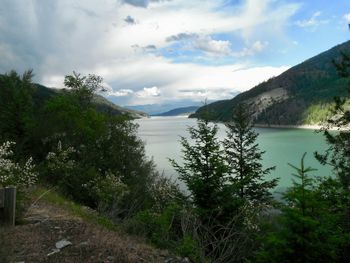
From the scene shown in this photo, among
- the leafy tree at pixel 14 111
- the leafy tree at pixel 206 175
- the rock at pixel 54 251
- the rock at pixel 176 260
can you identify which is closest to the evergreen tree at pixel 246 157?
the leafy tree at pixel 206 175

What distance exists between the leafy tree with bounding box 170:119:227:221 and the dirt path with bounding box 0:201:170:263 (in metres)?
4.50

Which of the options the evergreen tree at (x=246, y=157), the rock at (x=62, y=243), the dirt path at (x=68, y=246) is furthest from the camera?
the evergreen tree at (x=246, y=157)

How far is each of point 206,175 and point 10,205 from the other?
7.43 m

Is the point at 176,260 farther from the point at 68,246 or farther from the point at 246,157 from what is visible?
the point at 246,157

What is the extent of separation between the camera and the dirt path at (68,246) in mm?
5789

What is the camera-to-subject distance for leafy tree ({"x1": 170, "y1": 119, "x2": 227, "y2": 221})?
12.2m

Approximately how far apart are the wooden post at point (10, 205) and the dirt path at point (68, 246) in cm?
22

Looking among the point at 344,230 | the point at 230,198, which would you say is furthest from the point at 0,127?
the point at 344,230

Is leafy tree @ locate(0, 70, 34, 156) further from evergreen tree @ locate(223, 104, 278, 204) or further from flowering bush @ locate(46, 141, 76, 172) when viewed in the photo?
evergreen tree @ locate(223, 104, 278, 204)

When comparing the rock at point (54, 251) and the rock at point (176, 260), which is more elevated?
the rock at point (54, 251)

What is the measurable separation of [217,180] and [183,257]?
6222mm

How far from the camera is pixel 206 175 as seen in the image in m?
13.0

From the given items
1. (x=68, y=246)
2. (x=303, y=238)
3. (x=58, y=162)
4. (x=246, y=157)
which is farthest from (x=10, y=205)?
(x=246, y=157)

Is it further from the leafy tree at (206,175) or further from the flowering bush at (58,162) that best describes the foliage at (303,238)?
the flowering bush at (58,162)
